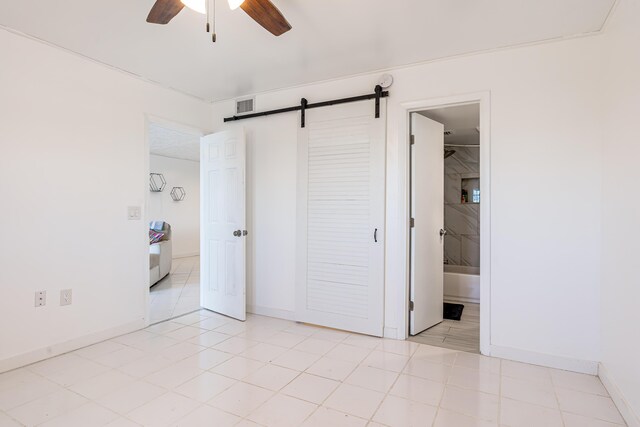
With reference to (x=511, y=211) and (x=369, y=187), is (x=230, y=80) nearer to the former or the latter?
(x=369, y=187)

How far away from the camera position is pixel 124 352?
2711 mm

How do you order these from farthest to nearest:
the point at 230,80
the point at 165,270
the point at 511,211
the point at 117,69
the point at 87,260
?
1. the point at 165,270
2. the point at 230,80
3. the point at 117,69
4. the point at 87,260
5. the point at 511,211

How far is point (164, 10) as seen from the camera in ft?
5.93

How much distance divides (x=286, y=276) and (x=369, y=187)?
132 centimetres

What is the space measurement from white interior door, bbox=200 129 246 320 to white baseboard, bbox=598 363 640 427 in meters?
2.99

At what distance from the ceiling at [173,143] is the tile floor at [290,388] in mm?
3353

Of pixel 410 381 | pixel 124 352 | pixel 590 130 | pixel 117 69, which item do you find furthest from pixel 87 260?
pixel 590 130

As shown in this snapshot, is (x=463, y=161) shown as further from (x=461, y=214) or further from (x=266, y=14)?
(x=266, y=14)

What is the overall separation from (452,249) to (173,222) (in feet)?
19.9

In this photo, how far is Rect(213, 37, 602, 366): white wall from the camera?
2.38 metres

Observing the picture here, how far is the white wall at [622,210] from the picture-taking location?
1779mm

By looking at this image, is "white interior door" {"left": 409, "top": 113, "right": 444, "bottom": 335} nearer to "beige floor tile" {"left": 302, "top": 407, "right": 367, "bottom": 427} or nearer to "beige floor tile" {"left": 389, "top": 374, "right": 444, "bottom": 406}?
"beige floor tile" {"left": 389, "top": 374, "right": 444, "bottom": 406}

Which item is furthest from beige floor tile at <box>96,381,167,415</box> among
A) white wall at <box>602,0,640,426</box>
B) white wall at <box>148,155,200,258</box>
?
white wall at <box>148,155,200,258</box>

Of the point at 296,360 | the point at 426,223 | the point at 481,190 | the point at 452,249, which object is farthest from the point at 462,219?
the point at 296,360
